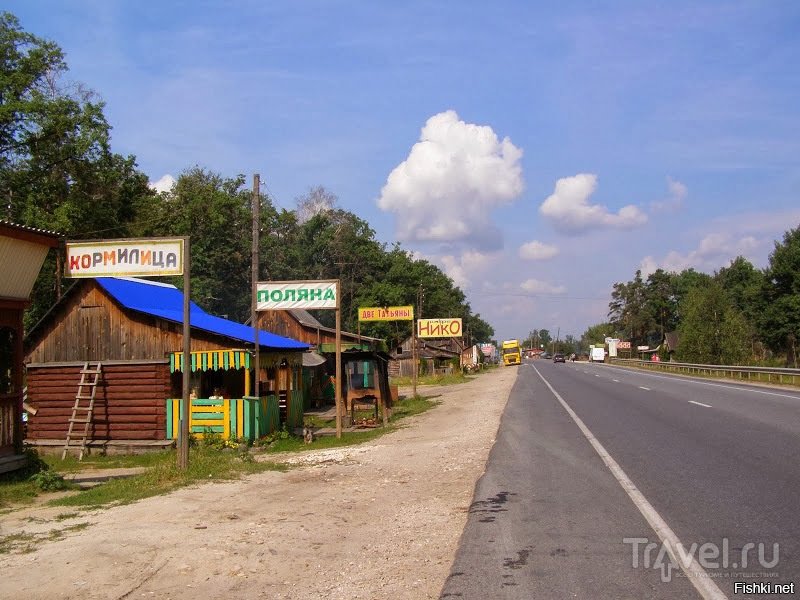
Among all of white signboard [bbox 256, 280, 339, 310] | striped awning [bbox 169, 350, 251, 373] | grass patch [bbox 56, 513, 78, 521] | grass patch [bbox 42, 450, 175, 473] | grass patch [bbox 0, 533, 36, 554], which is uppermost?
white signboard [bbox 256, 280, 339, 310]

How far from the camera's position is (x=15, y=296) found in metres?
13.2

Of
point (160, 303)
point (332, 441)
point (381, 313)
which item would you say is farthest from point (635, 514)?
point (381, 313)

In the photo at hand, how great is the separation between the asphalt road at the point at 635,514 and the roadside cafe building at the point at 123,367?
290 inches

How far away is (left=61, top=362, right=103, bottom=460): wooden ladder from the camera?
A: 1886 centimetres

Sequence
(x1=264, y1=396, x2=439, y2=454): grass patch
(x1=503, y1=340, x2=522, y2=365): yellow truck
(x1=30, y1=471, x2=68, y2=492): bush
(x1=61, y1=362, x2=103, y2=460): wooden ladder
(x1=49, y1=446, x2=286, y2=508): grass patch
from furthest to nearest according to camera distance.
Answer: (x1=503, y1=340, x2=522, y2=365): yellow truck
(x1=61, y1=362, x2=103, y2=460): wooden ladder
(x1=264, y1=396, x2=439, y2=454): grass patch
(x1=30, y1=471, x2=68, y2=492): bush
(x1=49, y1=446, x2=286, y2=508): grass patch

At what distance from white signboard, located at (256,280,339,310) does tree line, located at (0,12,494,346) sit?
16.5ft

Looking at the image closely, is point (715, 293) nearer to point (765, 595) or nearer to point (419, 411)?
point (419, 411)

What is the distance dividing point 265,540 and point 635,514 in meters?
4.14

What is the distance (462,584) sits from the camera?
235 inches

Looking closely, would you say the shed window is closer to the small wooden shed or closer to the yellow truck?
the small wooden shed

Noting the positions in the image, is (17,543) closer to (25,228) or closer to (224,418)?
(25,228)

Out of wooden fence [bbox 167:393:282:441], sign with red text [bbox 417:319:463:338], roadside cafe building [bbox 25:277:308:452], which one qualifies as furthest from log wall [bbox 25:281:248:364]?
sign with red text [bbox 417:319:463:338]

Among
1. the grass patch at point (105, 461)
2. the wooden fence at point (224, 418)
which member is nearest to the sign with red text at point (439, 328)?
the wooden fence at point (224, 418)

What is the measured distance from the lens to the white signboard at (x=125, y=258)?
13.4 meters
